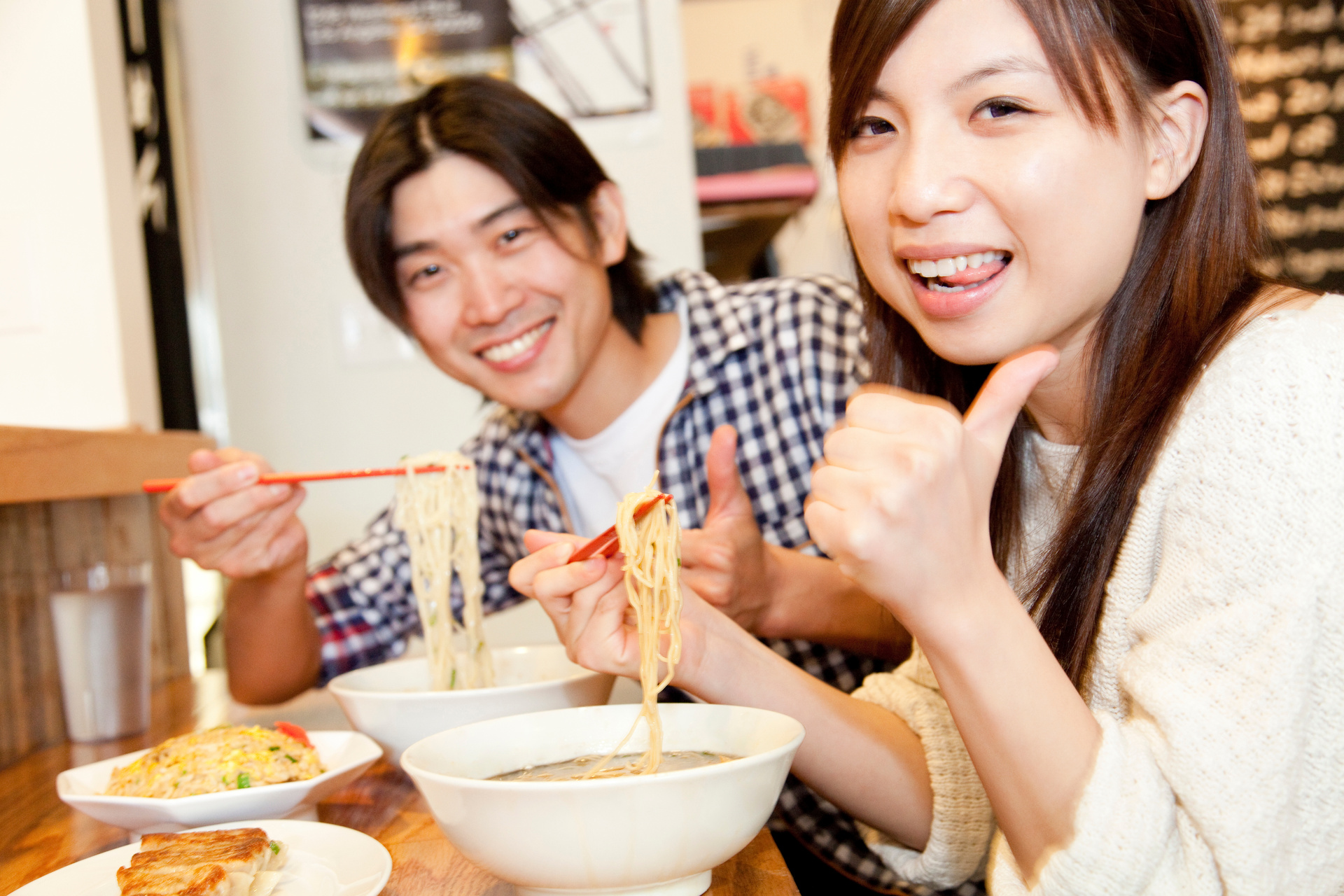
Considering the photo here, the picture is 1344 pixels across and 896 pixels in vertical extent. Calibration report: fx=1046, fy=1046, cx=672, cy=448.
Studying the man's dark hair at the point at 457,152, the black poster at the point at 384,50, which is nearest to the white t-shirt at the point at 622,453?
the man's dark hair at the point at 457,152

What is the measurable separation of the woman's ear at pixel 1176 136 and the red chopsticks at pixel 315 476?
0.95 meters

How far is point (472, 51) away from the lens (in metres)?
2.84

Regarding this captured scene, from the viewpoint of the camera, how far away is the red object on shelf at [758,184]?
3.65 meters

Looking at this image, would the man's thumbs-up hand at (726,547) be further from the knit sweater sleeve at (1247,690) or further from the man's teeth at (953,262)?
the knit sweater sleeve at (1247,690)

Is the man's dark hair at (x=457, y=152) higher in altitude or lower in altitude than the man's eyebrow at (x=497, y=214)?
higher

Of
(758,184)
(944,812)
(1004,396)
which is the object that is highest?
(758,184)

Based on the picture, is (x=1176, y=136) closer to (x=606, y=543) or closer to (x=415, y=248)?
(x=606, y=543)

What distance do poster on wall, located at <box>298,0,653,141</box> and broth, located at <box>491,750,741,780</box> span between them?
224 cm

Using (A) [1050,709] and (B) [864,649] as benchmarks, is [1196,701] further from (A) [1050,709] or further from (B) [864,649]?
(B) [864,649]

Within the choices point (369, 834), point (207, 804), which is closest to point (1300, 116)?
point (369, 834)

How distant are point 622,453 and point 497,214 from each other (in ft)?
1.62

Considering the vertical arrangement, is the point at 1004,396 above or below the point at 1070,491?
above

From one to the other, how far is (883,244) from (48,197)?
6.37ft

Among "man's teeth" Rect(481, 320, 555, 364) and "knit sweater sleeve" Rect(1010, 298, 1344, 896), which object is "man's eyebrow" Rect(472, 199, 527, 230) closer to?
"man's teeth" Rect(481, 320, 555, 364)
